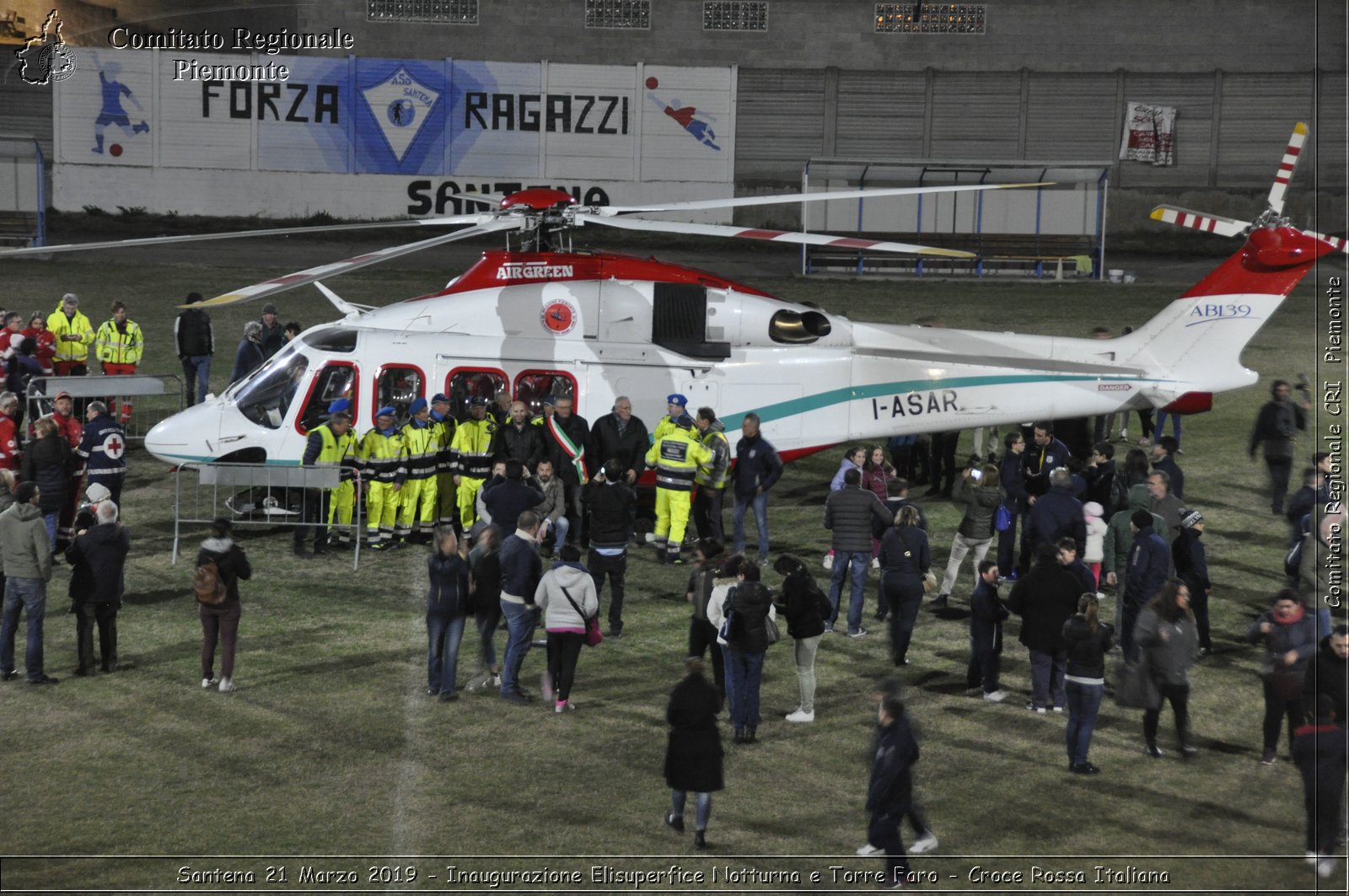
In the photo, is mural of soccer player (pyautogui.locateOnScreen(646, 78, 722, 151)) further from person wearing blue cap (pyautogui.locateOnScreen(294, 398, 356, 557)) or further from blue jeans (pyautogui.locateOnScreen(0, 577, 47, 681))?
blue jeans (pyautogui.locateOnScreen(0, 577, 47, 681))

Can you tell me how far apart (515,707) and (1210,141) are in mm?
39081

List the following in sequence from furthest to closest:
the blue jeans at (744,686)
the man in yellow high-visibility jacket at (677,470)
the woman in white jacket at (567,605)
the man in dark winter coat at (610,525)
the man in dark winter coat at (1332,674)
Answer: the man in yellow high-visibility jacket at (677,470) < the man in dark winter coat at (610,525) < the woman in white jacket at (567,605) < the blue jeans at (744,686) < the man in dark winter coat at (1332,674)

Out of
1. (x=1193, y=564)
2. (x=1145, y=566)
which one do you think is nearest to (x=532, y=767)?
(x=1145, y=566)

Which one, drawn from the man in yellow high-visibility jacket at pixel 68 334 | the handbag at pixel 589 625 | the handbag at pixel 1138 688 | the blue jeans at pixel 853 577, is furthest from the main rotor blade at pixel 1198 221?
the man in yellow high-visibility jacket at pixel 68 334

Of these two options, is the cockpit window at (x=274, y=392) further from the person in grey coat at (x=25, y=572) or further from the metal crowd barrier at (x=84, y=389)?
the person in grey coat at (x=25, y=572)

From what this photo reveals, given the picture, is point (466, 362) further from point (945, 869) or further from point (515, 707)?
point (945, 869)

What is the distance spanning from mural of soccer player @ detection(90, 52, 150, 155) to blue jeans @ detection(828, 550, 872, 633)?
33229 mm

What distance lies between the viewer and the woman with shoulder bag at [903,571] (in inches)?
496

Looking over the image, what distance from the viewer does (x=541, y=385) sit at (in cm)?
1684

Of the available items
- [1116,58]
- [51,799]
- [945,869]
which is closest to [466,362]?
[51,799]

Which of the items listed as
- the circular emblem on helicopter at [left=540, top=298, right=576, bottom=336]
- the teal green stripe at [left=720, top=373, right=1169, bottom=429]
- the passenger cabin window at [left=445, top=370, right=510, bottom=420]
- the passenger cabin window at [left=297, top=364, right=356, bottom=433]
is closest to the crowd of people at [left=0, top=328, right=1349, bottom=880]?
the passenger cabin window at [left=445, top=370, right=510, bottom=420]

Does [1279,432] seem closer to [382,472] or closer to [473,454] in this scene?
[473,454]

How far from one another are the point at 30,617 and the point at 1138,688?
9.00m

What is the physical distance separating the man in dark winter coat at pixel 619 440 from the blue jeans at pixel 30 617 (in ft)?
19.7
